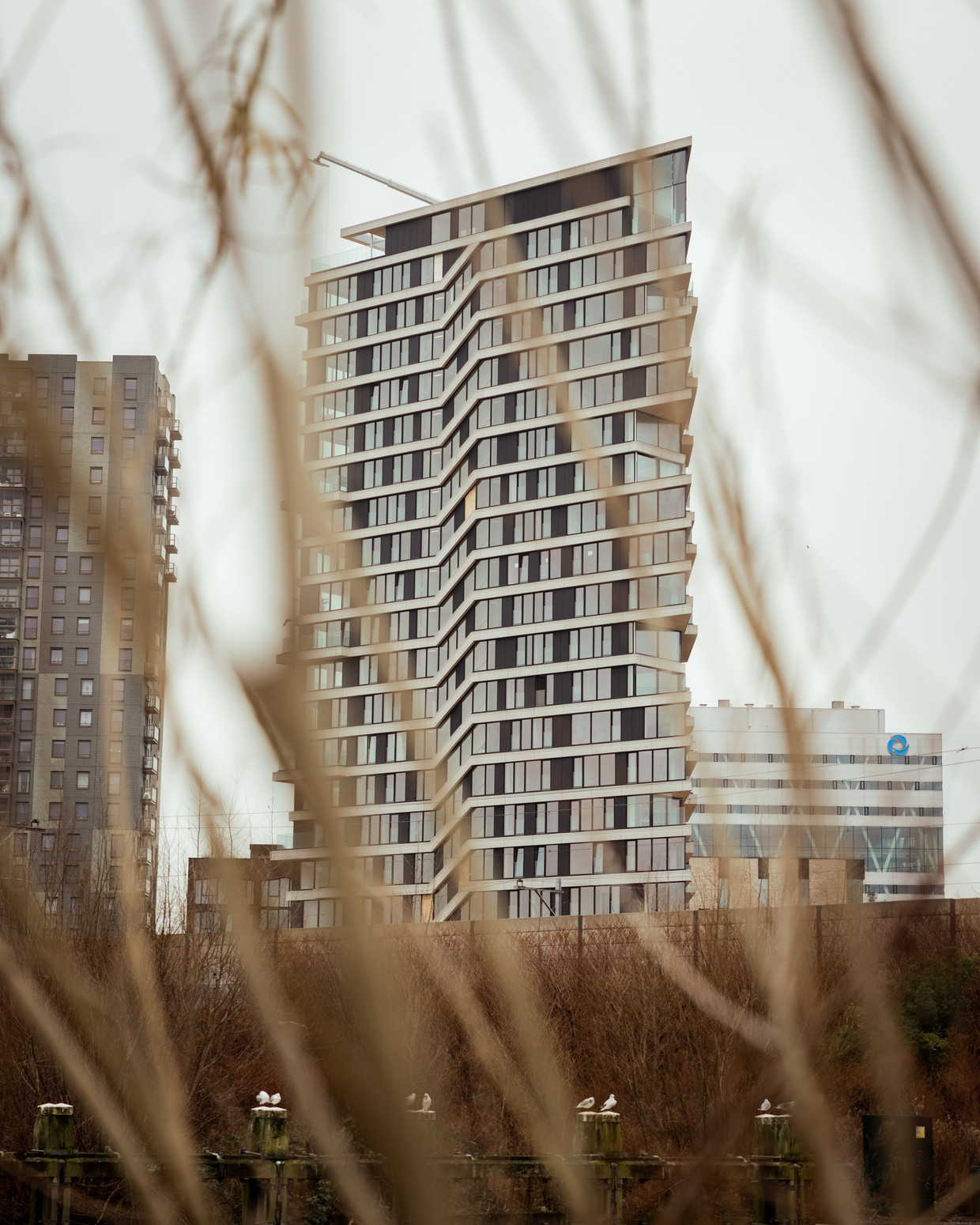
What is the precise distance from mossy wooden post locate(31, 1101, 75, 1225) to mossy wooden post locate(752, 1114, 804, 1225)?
150 inches

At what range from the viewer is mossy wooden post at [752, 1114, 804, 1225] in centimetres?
603

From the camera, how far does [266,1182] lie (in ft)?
27.3

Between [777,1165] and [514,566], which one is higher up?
[514,566]

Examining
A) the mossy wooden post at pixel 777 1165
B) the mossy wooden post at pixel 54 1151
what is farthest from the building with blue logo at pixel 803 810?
the mossy wooden post at pixel 54 1151

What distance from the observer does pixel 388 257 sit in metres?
52.7

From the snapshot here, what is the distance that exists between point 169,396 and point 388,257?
175 feet

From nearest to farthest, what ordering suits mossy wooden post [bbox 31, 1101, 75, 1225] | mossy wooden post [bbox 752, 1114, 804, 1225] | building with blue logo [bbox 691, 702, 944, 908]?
1. building with blue logo [bbox 691, 702, 944, 908]
2. mossy wooden post [bbox 752, 1114, 804, 1225]
3. mossy wooden post [bbox 31, 1101, 75, 1225]

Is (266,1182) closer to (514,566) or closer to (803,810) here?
(803,810)

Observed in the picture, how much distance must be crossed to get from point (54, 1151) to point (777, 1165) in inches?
162

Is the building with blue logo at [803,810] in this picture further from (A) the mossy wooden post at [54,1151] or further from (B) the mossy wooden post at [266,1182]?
(B) the mossy wooden post at [266,1182]

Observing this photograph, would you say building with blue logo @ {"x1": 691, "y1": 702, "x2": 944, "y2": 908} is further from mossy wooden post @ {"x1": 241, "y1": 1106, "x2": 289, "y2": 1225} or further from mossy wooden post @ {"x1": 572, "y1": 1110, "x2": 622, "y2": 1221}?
mossy wooden post @ {"x1": 241, "y1": 1106, "x2": 289, "y2": 1225}

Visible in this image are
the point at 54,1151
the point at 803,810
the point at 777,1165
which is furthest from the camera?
the point at 54,1151

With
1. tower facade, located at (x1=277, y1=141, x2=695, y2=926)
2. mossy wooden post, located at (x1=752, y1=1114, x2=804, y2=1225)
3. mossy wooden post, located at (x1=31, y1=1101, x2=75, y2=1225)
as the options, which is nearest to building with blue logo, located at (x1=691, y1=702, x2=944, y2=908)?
mossy wooden post, located at (x1=752, y1=1114, x2=804, y2=1225)

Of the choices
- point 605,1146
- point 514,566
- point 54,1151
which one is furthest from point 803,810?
point 514,566
